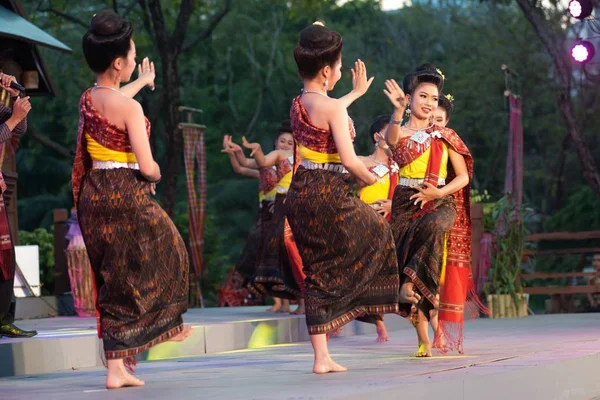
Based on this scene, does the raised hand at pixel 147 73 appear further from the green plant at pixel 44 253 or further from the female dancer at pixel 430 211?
the green plant at pixel 44 253

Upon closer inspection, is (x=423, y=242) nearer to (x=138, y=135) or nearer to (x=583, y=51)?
(x=138, y=135)

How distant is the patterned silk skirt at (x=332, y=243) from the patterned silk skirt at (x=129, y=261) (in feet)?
2.83

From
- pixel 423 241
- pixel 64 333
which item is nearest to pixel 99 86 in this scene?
pixel 423 241

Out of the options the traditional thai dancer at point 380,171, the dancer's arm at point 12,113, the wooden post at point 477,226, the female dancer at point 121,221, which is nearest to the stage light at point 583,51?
the wooden post at point 477,226

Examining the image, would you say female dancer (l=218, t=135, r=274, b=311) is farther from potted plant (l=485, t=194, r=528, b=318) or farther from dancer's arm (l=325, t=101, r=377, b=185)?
dancer's arm (l=325, t=101, r=377, b=185)

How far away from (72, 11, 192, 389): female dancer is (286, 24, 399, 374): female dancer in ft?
2.67

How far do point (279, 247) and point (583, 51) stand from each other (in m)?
6.00

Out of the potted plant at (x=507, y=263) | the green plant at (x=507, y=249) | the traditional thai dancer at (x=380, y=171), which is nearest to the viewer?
the traditional thai dancer at (x=380, y=171)

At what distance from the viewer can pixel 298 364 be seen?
7.57 m

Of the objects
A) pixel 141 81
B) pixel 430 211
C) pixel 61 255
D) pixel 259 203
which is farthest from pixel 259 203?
pixel 141 81

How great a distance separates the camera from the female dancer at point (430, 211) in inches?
307

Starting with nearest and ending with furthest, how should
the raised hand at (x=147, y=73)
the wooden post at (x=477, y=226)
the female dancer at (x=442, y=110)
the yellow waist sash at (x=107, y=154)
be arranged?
the yellow waist sash at (x=107, y=154) < the raised hand at (x=147, y=73) < the female dancer at (x=442, y=110) < the wooden post at (x=477, y=226)

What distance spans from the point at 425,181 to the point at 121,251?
2.54 meters

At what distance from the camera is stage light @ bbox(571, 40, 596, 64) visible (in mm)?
15156
